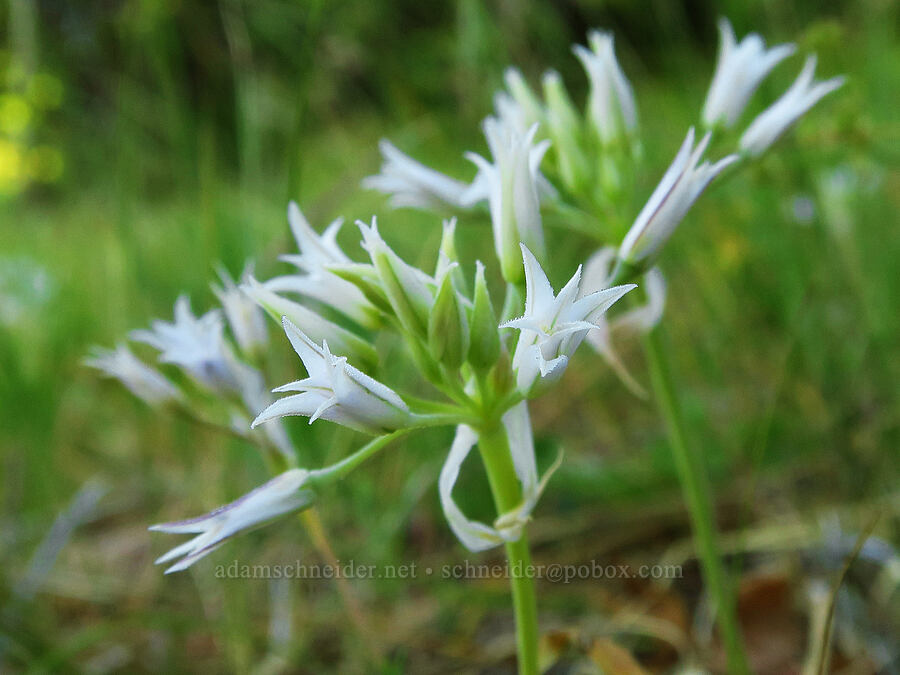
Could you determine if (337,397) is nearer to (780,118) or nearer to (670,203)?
(670,203)

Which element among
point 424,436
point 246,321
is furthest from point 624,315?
point 424,436

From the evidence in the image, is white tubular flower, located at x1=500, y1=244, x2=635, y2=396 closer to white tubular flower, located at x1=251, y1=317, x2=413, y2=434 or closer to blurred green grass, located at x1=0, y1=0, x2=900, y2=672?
white tubular flower, located at x1=251, y1=317, x2=413, y2=434

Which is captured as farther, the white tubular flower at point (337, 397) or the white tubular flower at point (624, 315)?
the white tubular flower at point (624, 315)

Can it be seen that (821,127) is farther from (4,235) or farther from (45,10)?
(4,235)

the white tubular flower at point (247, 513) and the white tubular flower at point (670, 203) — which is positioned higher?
the white tubular flower at point (670, 203)

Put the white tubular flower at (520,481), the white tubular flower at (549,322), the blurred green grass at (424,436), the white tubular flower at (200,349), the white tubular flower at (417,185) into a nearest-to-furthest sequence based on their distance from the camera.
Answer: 1. the white tubular flower at (549,322)
2. the white tubular flower at (520,481)
3. the white tubular flower at (200,349)
4. the white tubular flower at (417,185)
5. the blurred green grass at (424,436)

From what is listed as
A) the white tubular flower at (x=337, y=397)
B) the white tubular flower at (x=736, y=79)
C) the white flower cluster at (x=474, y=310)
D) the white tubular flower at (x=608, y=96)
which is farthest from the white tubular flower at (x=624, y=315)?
the white tubular flower at (x=337, y=397)

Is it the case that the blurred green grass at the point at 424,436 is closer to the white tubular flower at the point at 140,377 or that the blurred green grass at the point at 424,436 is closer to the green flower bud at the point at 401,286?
the white tubular flower at the point at 140,377

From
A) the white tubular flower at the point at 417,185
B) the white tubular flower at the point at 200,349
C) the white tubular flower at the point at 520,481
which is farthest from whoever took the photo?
the white tubular flower at the point at 417,185
